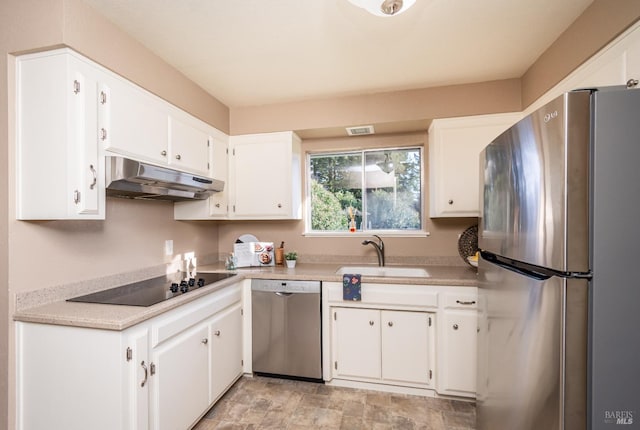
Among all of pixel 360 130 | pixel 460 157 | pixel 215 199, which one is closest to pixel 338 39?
pixel 360 130

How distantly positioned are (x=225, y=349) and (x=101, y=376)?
905mm

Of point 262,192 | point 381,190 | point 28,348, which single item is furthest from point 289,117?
point 28,348

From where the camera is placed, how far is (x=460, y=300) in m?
2.06

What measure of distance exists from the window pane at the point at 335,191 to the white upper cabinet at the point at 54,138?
6.52 feet

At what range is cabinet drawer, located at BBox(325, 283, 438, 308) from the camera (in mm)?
2113

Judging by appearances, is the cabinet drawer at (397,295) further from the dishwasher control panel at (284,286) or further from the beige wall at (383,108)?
the beige wall at (383,108)

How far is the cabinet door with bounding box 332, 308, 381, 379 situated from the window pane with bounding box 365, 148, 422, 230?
3.24ft

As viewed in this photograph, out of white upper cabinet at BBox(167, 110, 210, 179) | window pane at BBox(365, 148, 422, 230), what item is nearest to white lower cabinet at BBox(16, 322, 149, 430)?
white upper cabinet at BBox(167, 110, 210, 179)

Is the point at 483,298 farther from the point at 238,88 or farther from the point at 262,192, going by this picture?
the point at 238,88

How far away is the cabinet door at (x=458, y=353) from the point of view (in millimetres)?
2047

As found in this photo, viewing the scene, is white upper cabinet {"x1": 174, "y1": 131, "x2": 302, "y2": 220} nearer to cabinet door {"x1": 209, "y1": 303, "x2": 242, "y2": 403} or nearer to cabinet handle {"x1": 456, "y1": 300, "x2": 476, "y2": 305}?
cabinet door {"x1": 209, "y1": 303, "x2": 242, "y2": 403}

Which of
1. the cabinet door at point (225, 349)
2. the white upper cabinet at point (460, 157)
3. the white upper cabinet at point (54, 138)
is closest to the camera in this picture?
the white upper cabinet at point (54, 138)

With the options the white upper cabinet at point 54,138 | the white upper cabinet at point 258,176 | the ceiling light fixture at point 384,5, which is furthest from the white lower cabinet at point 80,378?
the ceiling light fixture at point 384,5

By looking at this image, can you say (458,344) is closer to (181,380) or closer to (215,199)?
(181,380)
